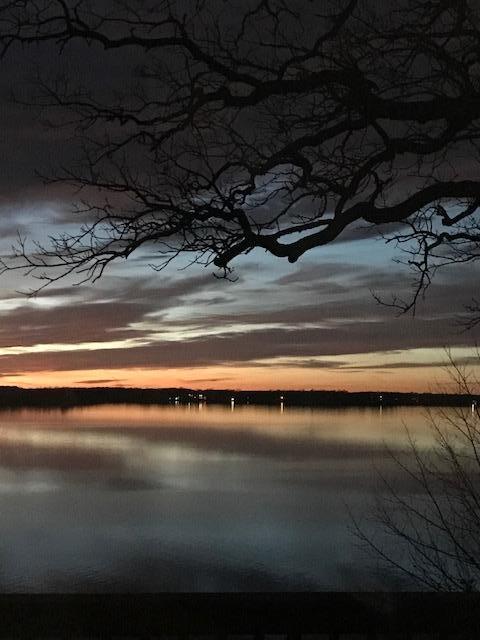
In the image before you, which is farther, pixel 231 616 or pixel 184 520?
pixel 184 520

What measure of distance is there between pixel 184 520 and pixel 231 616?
21.8 metres

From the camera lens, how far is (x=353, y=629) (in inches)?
113

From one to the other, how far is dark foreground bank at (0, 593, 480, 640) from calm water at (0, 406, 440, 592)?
219 inches

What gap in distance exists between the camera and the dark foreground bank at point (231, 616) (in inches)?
109

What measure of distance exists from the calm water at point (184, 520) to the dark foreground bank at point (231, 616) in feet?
18.2

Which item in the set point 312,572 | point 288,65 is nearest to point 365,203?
point 288,65

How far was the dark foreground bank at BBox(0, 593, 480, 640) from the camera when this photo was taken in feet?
9.08

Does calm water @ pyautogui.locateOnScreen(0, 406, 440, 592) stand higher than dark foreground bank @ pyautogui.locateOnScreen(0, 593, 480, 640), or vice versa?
dark foreground bank @ pyautogui.locateOnScreen(0, 593, 480, 640)

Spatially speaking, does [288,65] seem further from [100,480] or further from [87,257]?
[100,480]

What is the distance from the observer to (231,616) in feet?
9.34

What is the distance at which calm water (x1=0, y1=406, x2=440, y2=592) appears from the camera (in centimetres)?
1567

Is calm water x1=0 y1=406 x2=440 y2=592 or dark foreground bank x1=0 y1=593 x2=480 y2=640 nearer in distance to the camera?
dark foreground bank x1=0 y1=593 x2=480 y2=640

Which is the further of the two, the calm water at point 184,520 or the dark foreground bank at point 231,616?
the calm water at point 184,520

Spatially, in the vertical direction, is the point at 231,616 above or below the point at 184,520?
above
